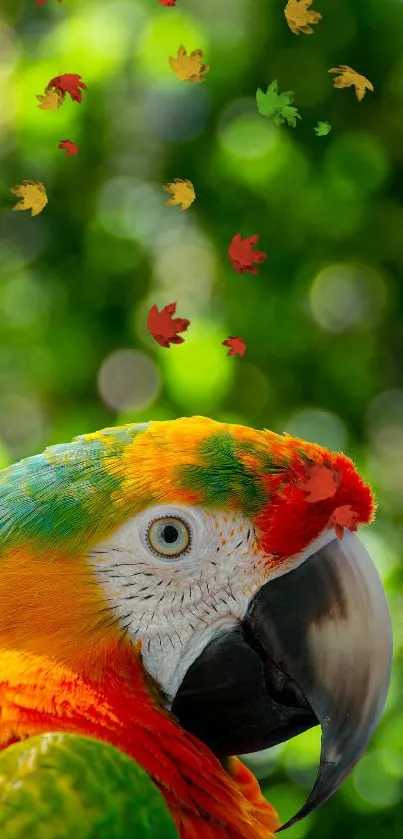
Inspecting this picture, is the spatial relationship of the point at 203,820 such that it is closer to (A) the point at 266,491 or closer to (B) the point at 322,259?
(A) the point at 266,491

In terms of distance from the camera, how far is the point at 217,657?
1069 mm

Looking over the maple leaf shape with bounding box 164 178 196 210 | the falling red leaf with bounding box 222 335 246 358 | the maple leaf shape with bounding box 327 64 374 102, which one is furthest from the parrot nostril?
the maple leaf shape with bounding box 327 64 374 102

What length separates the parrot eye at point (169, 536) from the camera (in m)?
1.08

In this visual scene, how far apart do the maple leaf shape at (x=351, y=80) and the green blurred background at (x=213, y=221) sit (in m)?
0.06

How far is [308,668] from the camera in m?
1.03

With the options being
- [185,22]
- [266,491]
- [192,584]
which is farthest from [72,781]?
[185,22]

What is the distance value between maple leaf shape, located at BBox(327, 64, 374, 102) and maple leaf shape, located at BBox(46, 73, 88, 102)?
0.54m

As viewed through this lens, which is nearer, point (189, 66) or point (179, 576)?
point (179, 576)

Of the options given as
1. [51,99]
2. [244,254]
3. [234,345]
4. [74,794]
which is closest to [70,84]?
[51,99]

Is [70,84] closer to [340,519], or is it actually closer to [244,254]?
[244,254]

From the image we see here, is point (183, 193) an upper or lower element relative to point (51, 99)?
lower

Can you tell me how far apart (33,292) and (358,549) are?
1251mm

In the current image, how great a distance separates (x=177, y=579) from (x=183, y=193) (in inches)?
46.8

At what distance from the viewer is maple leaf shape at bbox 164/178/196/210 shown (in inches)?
80.7
